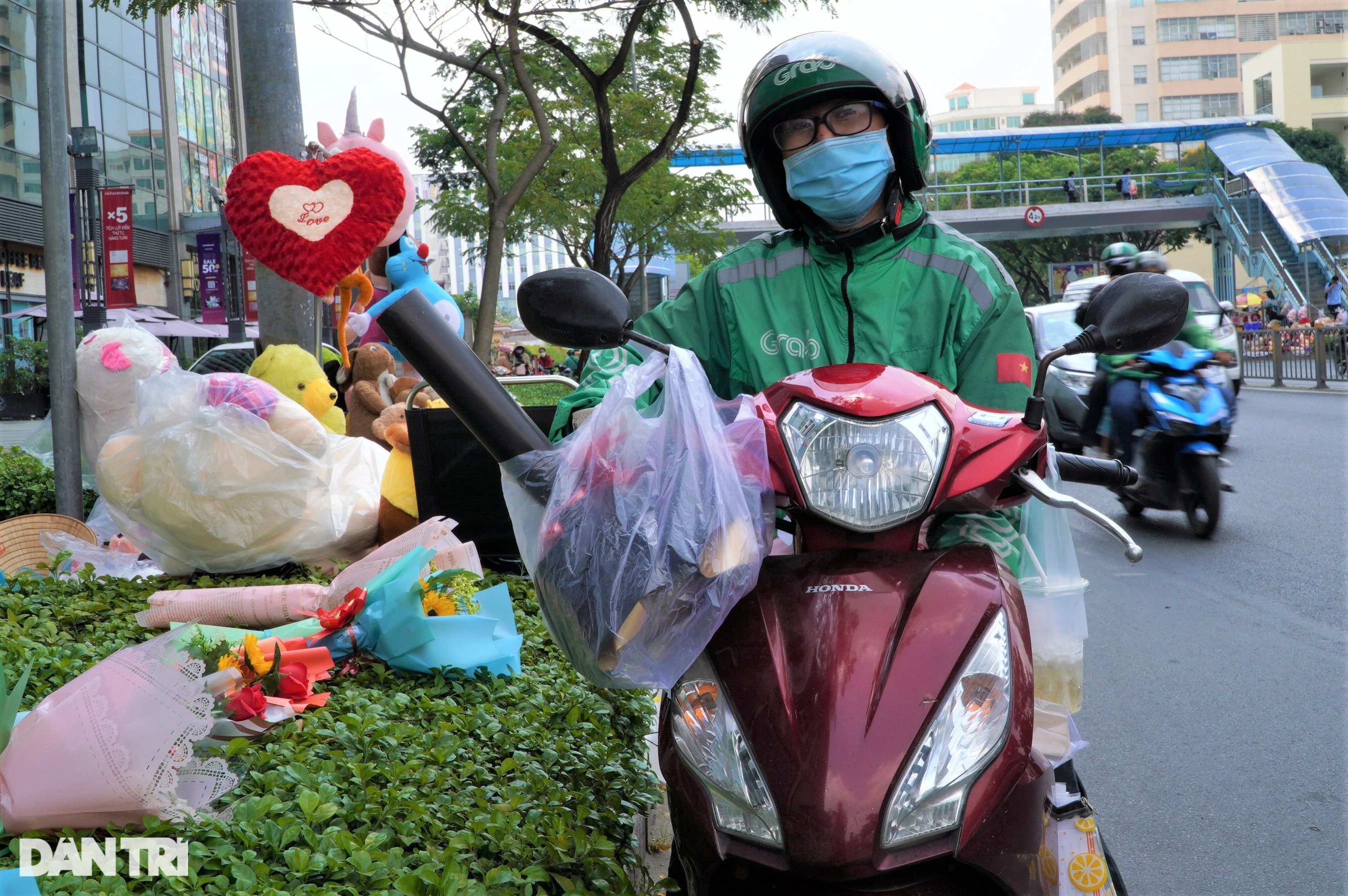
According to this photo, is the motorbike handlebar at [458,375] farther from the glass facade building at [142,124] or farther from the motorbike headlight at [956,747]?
the glass facade building at [142,124]

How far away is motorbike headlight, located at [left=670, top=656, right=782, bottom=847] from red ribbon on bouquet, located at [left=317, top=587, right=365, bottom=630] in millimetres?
2294

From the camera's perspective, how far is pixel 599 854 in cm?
261

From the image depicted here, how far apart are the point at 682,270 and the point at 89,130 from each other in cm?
3795

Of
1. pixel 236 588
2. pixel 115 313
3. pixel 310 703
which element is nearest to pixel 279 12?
pixel 236 588

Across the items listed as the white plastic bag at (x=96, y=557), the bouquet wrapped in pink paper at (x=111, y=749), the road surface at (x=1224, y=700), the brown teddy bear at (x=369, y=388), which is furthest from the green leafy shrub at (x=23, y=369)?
the bouquet wrapped in pink paper at (x=111, y=749)

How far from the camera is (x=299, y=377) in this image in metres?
6.63

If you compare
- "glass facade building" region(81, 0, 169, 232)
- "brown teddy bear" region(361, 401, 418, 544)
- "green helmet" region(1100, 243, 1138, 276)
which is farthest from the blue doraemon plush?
"glass facade building" region(81, 0, 169, 232)

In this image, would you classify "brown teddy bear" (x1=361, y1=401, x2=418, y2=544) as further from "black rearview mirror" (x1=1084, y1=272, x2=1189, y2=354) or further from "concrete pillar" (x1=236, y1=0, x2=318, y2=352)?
"black rearview mirror" (x1=1084, y1=272, x2=1189, y2=354)

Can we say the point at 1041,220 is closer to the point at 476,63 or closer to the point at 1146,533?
the point at 476,63

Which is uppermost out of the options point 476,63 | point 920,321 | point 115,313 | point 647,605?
point 476,63

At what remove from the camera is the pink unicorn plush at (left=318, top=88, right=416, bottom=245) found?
7.71 m

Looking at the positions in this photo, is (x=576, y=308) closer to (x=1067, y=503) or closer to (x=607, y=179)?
(x=1067, y=503)

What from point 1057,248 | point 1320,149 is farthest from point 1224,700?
point 1320,149

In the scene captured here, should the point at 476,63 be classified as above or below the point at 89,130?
above
